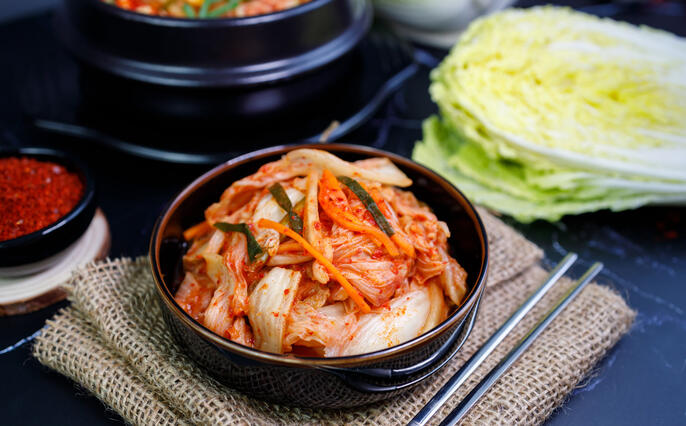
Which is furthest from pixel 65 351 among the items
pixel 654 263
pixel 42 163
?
pixel 654 263

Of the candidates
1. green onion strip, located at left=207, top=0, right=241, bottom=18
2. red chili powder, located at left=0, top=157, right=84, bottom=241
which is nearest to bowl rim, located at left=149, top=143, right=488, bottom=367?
red chili powder, located at left=0, top=157, right=84, bottom=241

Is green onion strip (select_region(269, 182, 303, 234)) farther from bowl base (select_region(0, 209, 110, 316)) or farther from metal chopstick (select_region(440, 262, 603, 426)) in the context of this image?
bowl base (select_region(0, 209, 110, 316))

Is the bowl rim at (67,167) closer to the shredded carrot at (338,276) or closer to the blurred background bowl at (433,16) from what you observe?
the shredded carrot at (338,276)

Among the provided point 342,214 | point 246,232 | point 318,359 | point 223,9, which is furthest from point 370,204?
point 223,9

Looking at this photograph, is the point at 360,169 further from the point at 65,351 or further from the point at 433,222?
the point at 65,351

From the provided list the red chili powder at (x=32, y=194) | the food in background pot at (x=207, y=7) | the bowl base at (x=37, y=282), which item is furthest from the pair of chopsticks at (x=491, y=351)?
the food in background pot at (x=207, y=7)

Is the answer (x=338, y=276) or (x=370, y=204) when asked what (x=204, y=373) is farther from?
(x=370, y=204)
